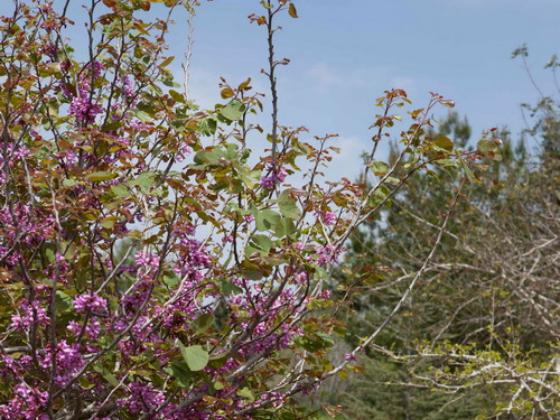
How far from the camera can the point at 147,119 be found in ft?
11.3

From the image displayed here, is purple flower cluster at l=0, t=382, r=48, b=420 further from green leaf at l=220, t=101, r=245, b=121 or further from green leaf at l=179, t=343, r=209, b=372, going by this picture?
green leaf at l=220, t=101, r=245, b=121

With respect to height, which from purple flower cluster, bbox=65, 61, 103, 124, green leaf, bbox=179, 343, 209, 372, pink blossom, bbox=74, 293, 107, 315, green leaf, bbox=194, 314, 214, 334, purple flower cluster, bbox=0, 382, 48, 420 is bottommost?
green leaf, bbox=179, 343, 209, 372

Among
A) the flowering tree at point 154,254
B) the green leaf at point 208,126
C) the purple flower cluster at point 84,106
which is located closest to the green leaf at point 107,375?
the flowering tree at point 154,254

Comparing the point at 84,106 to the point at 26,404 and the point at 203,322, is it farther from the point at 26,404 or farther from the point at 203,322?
the point at 26,404

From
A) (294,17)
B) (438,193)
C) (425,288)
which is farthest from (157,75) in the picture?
(438,193)

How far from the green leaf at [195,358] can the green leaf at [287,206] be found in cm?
55

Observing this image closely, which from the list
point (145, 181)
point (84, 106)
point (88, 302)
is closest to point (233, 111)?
point (145, 181)

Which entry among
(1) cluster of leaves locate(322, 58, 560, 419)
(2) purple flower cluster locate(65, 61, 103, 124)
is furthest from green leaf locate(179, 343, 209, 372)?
(1) cluster of leaves locate(322, 58, 560, 419)

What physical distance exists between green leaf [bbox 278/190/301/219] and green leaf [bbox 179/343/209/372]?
546 mm

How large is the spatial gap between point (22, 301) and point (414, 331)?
1078 centimetres

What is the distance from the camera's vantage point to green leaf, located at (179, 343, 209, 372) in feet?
8.30

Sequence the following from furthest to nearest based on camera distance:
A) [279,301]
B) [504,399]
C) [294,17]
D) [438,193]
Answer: [438,193] < [504,399] < [279,301] < [294,17]

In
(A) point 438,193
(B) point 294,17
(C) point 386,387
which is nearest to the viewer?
(B) point 294,17

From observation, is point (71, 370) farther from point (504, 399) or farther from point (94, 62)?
point (504, 399)
